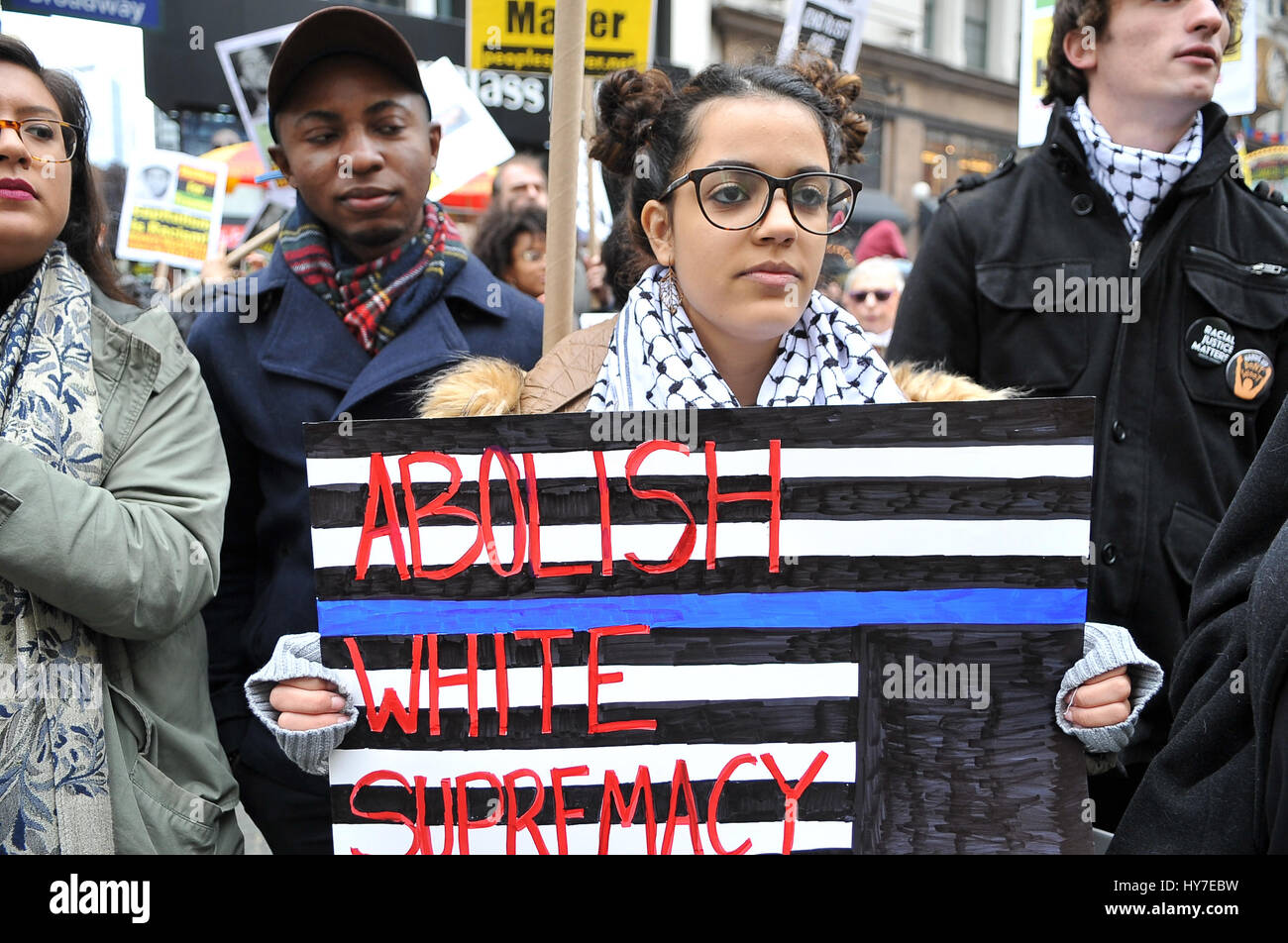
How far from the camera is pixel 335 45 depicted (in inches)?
88.9

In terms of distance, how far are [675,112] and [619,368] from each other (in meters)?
0.44

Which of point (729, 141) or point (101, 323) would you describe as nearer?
point (729, 141)

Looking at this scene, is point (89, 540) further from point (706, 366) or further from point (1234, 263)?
point (1234, 263)

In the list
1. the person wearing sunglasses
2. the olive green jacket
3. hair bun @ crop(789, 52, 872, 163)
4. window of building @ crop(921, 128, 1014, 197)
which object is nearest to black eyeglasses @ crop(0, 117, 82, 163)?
the olive green jacket

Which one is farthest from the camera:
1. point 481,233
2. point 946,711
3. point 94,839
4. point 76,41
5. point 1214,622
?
point 481,233

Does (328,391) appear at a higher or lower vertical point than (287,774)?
higher

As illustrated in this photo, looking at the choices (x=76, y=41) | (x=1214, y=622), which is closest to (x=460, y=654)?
(x=1214, y=622)

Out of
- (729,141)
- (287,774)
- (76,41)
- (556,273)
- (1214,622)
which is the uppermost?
(76,41)

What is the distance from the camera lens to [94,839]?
1810 millimetres

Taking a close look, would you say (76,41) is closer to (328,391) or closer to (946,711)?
(328,391)

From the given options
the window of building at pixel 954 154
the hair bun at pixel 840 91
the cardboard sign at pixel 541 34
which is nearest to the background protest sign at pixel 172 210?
the cardboard sign at pixel 541 34

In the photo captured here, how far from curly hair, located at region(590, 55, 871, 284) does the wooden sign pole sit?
0.09 m

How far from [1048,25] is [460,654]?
306 cm

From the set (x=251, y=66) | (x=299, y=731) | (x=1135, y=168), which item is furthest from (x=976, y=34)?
(x=299, y=731)
